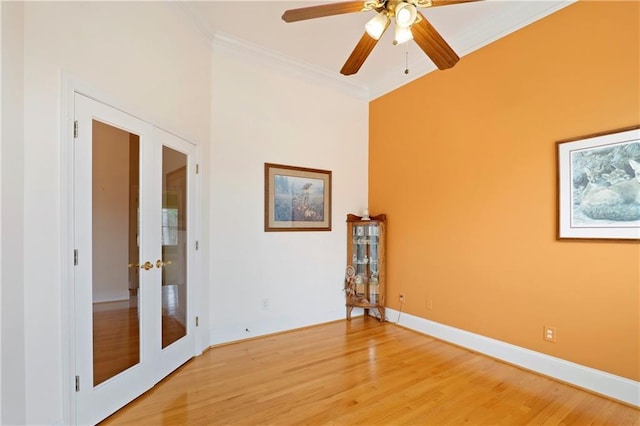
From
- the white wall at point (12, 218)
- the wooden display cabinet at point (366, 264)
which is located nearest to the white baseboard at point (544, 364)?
the wooden display cabinet at point (366, 264)

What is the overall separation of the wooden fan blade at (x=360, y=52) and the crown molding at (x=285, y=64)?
158 cm

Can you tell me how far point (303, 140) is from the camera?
13.0ft

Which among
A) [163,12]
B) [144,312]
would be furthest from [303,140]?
[144,312]

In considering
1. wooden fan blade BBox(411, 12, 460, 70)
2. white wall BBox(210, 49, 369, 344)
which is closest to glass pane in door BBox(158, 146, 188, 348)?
white wall BBox(210, 49, 369, 344)

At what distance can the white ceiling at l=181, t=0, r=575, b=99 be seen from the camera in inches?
110

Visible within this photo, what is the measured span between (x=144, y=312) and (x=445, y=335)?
3.16 metres

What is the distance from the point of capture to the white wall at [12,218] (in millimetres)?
1468

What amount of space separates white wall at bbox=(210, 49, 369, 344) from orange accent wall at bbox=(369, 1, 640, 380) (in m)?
0.81

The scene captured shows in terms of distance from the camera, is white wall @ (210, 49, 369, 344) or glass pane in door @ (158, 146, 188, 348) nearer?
glass pane in door @ (158, 146, 188, 348)

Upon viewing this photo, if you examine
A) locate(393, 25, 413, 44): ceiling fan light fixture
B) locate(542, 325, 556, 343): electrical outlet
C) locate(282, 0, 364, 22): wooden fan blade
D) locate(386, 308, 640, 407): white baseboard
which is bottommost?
locate(386, 308, 640, 407): white baseboard

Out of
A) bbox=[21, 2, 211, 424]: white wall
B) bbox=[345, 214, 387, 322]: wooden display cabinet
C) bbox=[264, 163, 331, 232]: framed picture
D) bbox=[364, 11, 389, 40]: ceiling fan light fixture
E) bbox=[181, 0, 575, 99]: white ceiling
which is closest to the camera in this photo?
bbox=[21, 2, 211, 424]: white wall

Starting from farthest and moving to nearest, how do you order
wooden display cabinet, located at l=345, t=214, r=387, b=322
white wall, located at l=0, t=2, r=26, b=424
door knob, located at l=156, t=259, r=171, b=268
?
wooden display cabinet, located at l=345, t=214, r=387, b=322, door knob, located at l=156, t=259, r=171, b=268, white wall, located at l=0, t=2, r=26, b=424

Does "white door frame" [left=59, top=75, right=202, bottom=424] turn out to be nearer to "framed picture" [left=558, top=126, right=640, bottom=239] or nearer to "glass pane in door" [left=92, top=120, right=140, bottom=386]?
"glass pane in door" [left=92, top=120, right=140, bottom=386]

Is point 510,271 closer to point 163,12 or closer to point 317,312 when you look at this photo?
point 317,312
